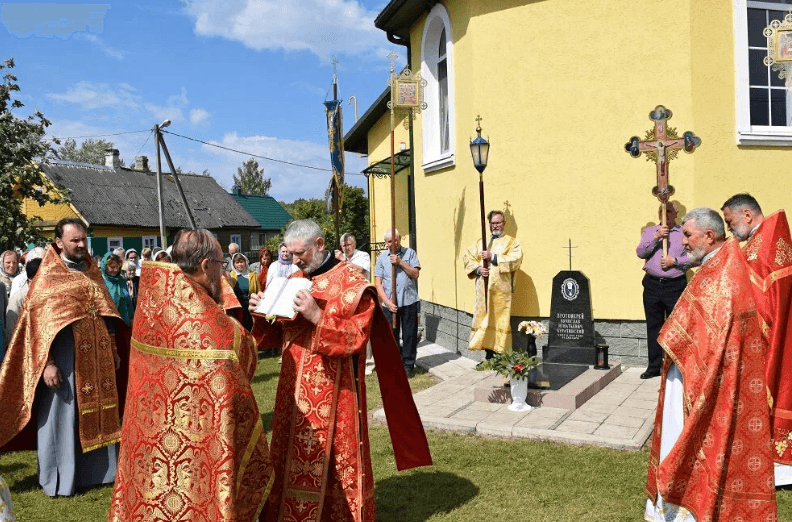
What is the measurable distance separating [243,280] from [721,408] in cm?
917

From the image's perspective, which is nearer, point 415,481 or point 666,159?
point 415,481

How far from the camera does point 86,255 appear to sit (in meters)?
5.38

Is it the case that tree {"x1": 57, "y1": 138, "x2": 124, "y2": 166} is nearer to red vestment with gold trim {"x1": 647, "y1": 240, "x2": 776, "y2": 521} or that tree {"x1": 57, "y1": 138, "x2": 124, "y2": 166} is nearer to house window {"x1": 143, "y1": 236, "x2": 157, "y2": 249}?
house window {"x1": 143, "y1": 236, "x2": 157, "y2": 249}

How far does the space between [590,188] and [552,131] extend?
3.11 feet

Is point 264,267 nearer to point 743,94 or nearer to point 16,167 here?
A: point 16,167

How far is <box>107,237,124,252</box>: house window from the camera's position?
31.5 m

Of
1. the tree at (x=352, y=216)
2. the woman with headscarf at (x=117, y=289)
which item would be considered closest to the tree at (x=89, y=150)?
the tree at (x=352, y=216)

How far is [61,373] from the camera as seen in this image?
5.32 metres

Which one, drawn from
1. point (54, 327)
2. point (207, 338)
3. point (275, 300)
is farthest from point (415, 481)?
point (54, 327)

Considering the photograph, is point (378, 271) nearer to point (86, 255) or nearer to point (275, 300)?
point (86, 255)

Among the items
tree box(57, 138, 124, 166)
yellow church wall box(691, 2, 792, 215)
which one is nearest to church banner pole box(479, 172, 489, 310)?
yellow church wall box(691, 2, 792, 215)

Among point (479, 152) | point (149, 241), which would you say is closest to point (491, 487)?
point (479, 152)

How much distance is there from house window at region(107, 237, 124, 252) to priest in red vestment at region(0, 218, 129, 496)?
91.4 feet

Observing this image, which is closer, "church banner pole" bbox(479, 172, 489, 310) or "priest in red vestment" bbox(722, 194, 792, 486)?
"priest in red vestment" bbox(722, 194, 792, 486)
